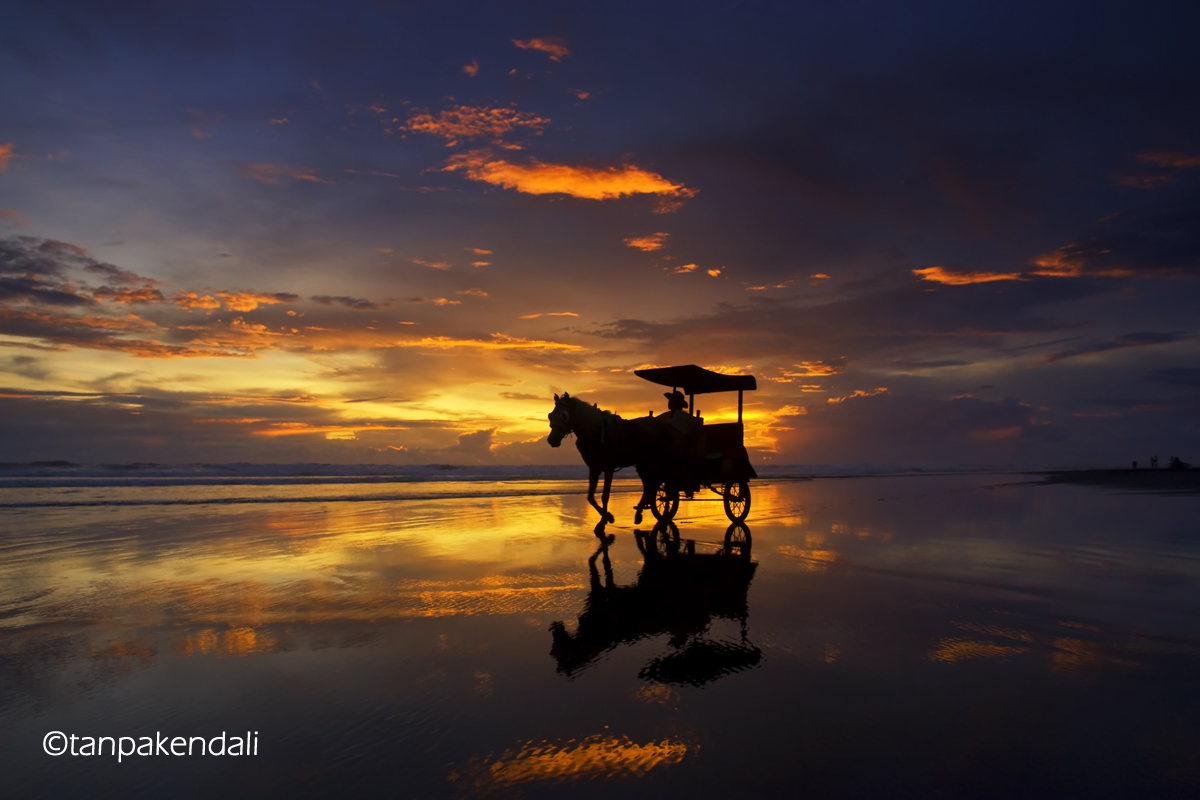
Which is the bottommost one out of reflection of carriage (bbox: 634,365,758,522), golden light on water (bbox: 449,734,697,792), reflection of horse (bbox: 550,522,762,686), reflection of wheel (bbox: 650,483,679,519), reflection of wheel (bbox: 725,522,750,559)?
reflection of wheel (bbox: 725,522,750,559)

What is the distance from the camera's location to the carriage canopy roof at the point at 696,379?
1418cm

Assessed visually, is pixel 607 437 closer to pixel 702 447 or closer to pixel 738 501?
pixel 702 447

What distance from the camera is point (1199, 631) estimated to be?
593cm

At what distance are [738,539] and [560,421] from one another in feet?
14.5

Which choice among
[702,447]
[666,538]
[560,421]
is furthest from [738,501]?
[560,421]

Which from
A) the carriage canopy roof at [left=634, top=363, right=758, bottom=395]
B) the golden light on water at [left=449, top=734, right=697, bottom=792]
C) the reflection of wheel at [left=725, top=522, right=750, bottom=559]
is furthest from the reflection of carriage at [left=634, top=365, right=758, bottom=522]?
the golden light on water at [left=449, top=734, right=697, bottom=792]

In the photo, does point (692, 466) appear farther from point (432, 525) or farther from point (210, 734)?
point (210, 734)

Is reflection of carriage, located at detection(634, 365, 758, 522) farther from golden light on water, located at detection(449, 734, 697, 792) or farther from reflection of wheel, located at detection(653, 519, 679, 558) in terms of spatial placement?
golden light on water, located at detection(449, 734, 697, 792)

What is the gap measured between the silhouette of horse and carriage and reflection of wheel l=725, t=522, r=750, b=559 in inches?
34.4

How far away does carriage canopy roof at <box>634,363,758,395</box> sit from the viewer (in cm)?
1418

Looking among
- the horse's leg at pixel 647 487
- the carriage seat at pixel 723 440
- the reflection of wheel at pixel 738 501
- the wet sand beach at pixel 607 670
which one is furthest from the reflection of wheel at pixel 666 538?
the carriage seat at pixel 723 440

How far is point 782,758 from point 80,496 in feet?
90.2


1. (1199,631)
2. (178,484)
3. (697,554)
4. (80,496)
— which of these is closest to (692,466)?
(697,554)

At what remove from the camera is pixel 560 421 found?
41.7 feet
